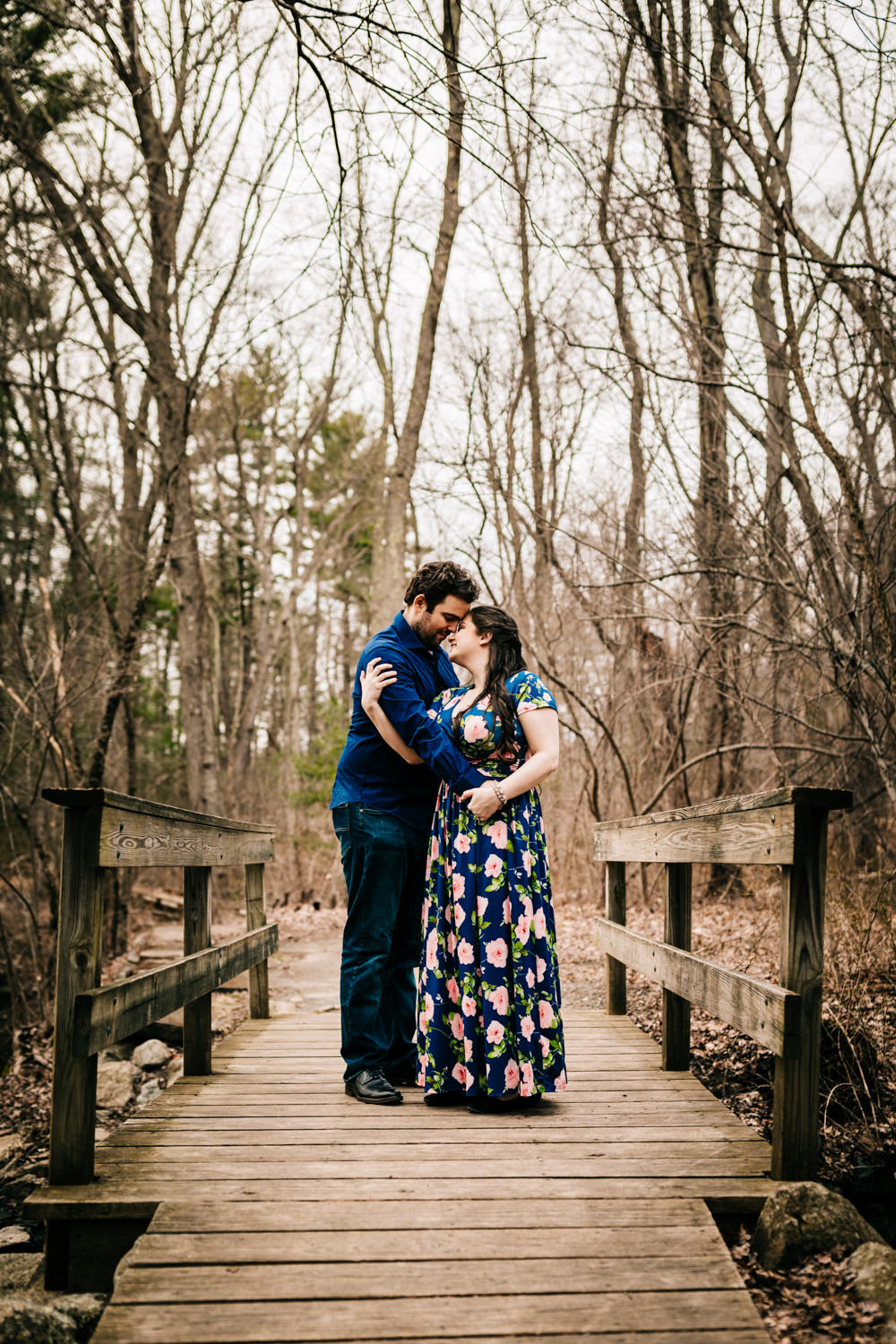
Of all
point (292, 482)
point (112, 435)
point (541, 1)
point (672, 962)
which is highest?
point (292, 482)

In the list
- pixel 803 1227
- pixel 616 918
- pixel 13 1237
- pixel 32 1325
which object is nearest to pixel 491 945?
pixel 803 1227

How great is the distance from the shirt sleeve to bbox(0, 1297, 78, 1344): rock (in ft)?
6.65

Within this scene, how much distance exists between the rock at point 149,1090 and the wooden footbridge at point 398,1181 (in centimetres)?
233

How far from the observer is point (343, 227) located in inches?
177

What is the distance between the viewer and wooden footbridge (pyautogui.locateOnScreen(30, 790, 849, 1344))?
2.35 meters

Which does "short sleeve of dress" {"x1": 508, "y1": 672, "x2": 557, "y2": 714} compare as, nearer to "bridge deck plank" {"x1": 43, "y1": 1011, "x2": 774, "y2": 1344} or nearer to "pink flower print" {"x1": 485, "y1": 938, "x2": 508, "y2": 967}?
"pink flower print" {"x1": 485, "y1": 938, "x2": 508, "y2": 967}

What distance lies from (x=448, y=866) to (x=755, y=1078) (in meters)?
2.55

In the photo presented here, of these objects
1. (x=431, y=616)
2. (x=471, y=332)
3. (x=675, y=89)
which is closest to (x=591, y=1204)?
(x=431, y=616)

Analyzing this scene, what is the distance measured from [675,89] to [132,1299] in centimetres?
832

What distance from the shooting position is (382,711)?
4.00 m

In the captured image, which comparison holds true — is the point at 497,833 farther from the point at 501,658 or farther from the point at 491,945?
the point at 501,658

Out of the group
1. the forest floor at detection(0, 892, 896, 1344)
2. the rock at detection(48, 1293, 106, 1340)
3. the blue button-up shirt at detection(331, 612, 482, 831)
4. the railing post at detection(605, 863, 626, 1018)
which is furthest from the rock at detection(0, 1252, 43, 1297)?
the railing post at detection(605, 863, 626, 1018)

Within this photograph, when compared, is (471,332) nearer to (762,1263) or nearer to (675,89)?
(675,89)

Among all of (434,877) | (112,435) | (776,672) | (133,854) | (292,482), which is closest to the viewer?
(133,854)
